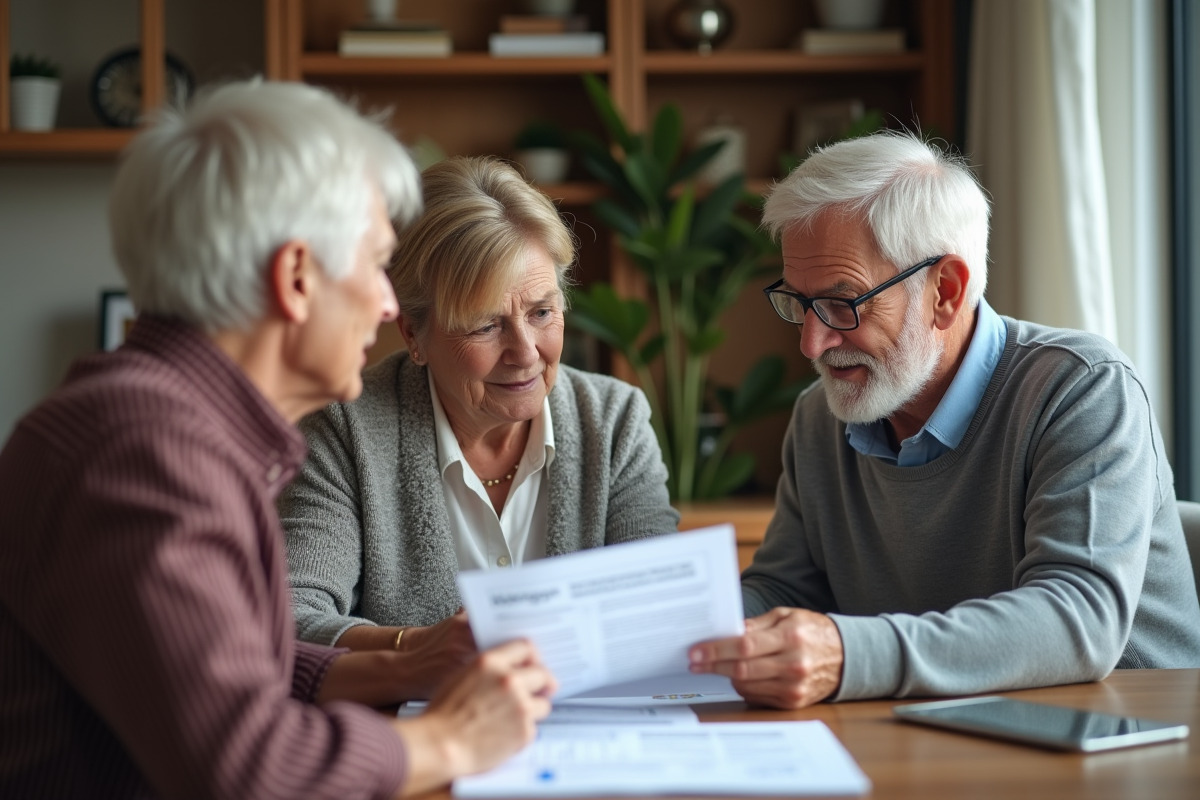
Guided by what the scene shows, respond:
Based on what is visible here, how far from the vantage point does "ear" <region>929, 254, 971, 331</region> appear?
5.68 feet

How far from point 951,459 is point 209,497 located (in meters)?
1.13

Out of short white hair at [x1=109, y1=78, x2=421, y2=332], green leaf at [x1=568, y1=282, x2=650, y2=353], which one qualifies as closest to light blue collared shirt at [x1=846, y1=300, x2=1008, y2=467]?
short white hair at [x1=109, y1=78, x2=421, y2=332]

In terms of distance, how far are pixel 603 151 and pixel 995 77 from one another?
1101 millimetres

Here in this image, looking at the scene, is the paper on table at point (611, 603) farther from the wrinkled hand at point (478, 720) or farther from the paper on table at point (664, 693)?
the paper on table at point (664, 693)

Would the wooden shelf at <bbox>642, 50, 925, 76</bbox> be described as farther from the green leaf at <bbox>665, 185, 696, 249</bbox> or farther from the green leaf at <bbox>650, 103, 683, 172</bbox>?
the green leaf at <bbox>665, 185, 696, 249</bbox>

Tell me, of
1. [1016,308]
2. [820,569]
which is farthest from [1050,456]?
[1016,308]

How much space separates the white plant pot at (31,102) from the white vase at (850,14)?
2335 mm

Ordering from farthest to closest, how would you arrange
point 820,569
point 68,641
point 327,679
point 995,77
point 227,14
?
point 227,14, point 995,77, point 820,569, point 327,679, point 68,641

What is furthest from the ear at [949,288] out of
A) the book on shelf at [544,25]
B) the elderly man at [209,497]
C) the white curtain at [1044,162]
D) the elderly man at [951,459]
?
the book on shelf at [544,25]

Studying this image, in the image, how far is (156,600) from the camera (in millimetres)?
867

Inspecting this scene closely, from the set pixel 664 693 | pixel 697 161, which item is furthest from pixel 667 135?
pixel 664 693

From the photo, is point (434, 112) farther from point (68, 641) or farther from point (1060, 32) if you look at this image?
point (68, 641)

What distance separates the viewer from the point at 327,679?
1.34m

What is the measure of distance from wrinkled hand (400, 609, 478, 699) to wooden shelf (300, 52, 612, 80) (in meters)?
2.51
